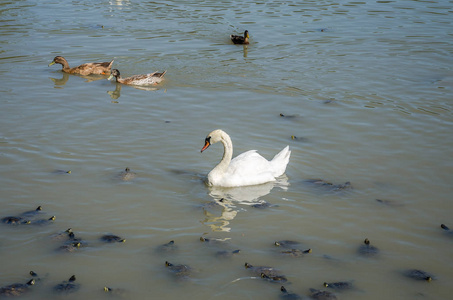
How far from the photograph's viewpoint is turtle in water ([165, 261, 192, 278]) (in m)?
7.96

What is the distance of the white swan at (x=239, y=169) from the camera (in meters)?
10.8

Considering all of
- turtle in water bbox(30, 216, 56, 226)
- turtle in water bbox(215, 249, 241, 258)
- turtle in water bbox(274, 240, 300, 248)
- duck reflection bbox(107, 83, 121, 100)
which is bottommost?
turtle in water bbox(215, 249, 241, 258)

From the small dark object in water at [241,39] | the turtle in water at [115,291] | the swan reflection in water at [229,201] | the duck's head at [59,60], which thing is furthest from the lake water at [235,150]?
the duck's head at [59,60]

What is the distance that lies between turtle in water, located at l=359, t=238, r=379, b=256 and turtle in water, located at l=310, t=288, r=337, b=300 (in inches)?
52.6

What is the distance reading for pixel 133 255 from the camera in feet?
27.9

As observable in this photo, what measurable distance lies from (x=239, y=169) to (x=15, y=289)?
4.79 m

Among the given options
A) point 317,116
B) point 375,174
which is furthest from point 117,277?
point 317,116

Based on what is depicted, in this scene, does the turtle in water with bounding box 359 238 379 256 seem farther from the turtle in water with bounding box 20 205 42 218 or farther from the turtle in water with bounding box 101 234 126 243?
the turtle in water with bounding box 20 205 42 218

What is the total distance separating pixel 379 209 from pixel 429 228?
926mm

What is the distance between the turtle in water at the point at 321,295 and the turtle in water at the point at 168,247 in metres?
2.24

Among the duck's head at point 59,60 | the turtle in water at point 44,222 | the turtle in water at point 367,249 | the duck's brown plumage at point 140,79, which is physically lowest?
the turtle in water at point 367,249

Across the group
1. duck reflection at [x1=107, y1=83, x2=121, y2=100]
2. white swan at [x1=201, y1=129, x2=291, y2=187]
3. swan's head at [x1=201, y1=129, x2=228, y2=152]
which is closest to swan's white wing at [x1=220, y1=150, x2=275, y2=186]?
white swan at [x1=201, y1=129, x2=291, y2=187]

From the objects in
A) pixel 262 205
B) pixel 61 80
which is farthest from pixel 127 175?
pixel 61 80

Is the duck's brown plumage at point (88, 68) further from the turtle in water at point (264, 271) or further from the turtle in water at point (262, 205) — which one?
the turtle in water at point (264, 271)
